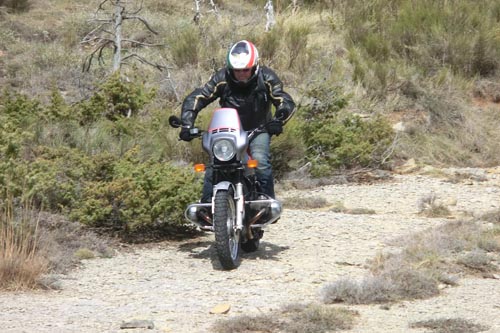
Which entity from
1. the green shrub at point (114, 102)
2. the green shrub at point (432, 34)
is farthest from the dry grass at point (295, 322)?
the green shrub at point (432, 34)

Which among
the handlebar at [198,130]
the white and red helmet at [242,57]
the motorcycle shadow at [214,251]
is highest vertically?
the white and red helmet at [242,57]

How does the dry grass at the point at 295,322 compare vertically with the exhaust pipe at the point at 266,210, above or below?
below

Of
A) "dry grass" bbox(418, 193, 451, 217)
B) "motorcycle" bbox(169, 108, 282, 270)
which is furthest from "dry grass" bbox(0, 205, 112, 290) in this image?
"dry grass" bbox(418, 193, 451, 217)

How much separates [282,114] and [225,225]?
4.13ft

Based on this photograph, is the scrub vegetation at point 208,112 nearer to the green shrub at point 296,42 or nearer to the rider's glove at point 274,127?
the green shrub at point 296,42

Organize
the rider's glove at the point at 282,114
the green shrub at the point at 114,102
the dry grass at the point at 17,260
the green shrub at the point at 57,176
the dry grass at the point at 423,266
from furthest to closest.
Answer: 1. the green shrub at the point at 114,102
2. the green shrub at the point at 57,176
3. the rider's glove at the point at 282,114
4. the dry grass at the point at 17,260
5. the dry grass at the point at 423,266

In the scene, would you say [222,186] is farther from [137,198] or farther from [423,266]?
[423,266]

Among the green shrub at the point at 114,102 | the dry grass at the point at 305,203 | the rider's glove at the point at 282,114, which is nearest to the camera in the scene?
the rider's glove at the point at 282,114

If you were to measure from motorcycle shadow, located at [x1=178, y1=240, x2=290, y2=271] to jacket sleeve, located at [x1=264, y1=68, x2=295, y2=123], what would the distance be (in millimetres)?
1371

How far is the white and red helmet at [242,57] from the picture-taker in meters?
8.59

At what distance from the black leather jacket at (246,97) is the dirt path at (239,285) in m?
1.35

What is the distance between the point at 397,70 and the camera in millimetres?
17484

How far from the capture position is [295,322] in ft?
21.2

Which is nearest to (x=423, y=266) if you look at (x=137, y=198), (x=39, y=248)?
(x=137, y=198)
